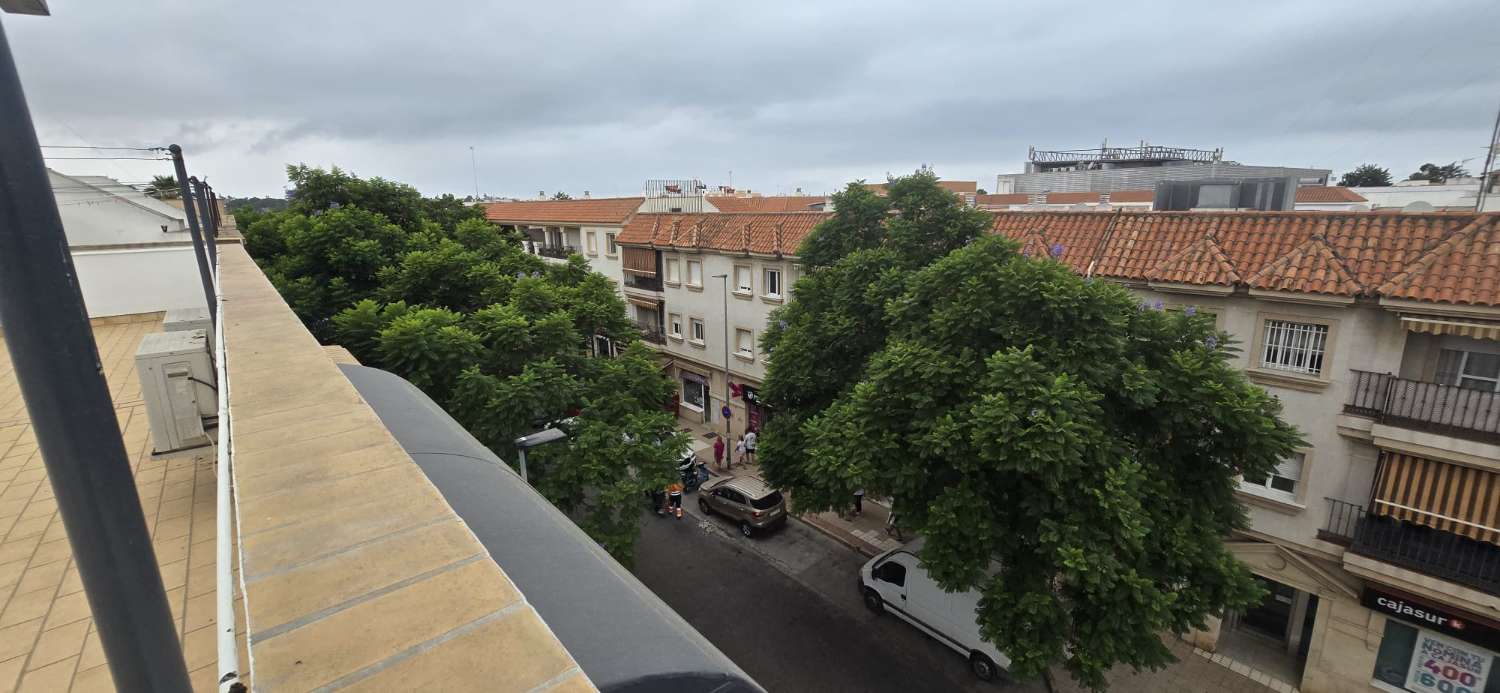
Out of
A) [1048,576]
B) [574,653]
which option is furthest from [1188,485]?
[574,653]

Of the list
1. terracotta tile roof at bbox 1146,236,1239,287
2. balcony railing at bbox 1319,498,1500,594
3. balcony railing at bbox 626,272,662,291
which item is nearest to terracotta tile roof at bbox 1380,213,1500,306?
terracotta tile roof at bbox 1146,236,1239,287

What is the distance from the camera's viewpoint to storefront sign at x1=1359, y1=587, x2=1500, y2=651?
35.3 feet

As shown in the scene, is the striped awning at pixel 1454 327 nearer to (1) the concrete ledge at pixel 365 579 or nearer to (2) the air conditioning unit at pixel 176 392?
(1) the concrete ledge at pixel 365 579

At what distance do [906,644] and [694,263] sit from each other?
53.0ft

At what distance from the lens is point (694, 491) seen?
21297mm

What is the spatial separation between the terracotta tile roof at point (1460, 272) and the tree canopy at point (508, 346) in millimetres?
12475

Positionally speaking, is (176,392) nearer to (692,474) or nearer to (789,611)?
(789,611)

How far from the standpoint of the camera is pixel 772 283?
22547 mm

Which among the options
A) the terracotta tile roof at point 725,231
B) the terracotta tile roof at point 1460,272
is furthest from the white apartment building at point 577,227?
the terracotta tile roof at point 1460,272

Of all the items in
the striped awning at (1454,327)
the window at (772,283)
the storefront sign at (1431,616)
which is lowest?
the storefront sign at (1431,616)

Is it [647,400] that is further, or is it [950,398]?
[647,400]

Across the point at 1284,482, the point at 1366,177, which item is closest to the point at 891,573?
the point at 1284,482

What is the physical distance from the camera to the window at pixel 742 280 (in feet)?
76.9

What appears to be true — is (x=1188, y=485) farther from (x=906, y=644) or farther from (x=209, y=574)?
(x=209, y=574)
